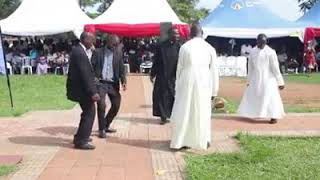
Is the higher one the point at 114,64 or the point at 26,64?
the point at 114,64

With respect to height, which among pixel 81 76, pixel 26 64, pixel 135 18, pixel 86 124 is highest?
pixel 135 18

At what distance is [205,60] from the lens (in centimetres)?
906

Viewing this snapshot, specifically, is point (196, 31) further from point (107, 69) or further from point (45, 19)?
point (45, 19)

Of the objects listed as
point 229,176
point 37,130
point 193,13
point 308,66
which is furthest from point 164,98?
point 193,13

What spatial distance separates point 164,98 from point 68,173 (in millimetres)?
4379

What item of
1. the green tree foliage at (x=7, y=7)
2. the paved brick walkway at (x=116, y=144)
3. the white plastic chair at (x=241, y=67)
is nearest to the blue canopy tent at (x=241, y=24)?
the white plastic chair at (x=241, y=67)

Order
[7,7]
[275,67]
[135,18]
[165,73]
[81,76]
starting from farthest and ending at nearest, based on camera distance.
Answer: [7,7], [135,18], [275,67], [165,73], [81,76]

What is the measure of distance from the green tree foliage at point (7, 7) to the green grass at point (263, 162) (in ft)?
172

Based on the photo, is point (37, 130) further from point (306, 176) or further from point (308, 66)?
point (308, 66)

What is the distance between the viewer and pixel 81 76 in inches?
365

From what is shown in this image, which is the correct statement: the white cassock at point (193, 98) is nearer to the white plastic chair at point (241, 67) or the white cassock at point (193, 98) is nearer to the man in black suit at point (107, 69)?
the man in black suit at point (107, 69)

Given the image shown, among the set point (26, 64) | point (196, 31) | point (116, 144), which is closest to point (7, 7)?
point (26, 64)

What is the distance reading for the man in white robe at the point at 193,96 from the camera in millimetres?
9016

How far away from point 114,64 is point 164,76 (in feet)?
4.82
